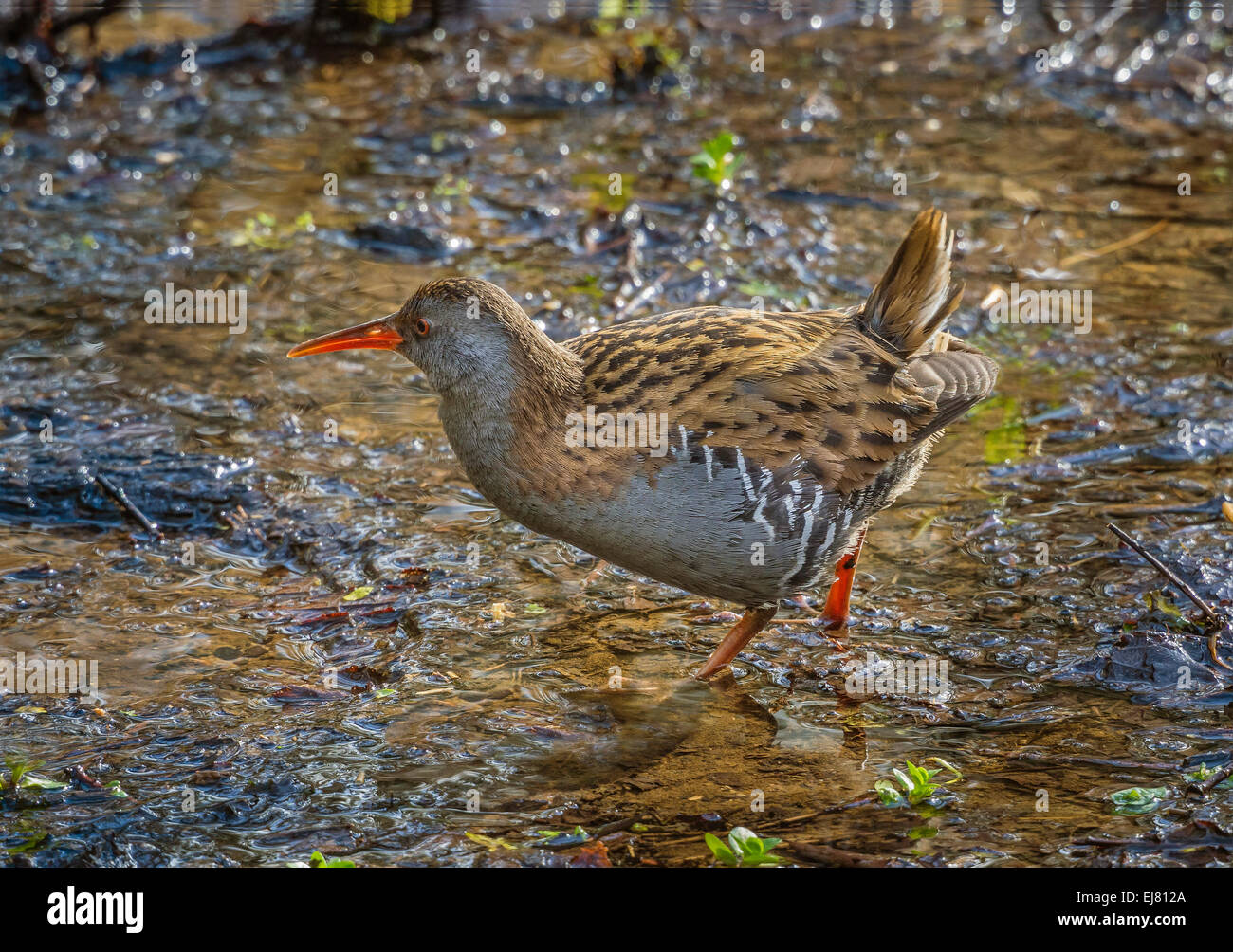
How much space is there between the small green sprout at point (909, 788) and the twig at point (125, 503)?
2.68 metres

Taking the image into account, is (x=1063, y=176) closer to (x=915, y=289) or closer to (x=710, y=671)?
(x=915, y=289)

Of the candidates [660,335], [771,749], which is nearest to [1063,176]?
[660,335]

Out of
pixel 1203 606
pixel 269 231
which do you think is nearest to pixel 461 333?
pixel 1203 606

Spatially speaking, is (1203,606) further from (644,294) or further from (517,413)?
(644,294)

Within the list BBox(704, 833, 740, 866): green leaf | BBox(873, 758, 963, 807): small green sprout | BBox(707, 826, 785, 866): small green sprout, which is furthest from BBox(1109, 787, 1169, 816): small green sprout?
BBox(704, 833, 740, 866): green leaf

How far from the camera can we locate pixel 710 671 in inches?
170

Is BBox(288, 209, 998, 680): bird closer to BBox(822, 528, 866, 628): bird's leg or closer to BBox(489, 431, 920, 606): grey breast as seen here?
BBox(489, 431, 920, 606): grey breast

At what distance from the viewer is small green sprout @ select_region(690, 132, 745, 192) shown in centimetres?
701

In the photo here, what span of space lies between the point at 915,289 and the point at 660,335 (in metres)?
0.83

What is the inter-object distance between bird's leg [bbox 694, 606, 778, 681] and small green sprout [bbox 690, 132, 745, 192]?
11.0 feet

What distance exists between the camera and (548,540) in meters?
5.05

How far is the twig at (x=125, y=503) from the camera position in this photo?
4.89 meters

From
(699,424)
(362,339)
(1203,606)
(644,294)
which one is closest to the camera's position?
(699,424)

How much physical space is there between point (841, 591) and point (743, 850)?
4.40 ft
